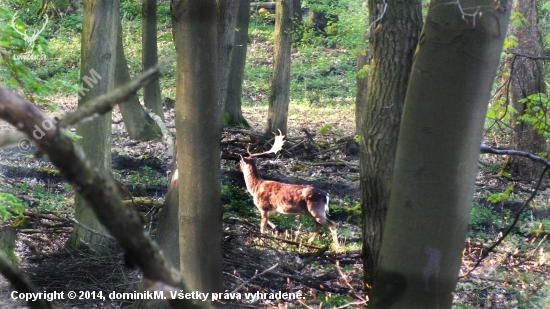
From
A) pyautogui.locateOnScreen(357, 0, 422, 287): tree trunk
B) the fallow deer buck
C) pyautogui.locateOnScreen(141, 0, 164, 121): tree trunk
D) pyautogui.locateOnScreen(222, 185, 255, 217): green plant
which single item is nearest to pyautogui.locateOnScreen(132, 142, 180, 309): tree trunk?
pyautogui.locateOnScreen(357, 0, 422, 287): tree trunk

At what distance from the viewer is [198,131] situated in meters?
4.84

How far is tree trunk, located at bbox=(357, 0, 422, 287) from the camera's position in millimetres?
5789

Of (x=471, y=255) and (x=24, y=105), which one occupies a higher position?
(x=24, y=105)

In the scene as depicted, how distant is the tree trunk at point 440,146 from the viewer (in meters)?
3.75

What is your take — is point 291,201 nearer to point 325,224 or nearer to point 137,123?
point 325,224

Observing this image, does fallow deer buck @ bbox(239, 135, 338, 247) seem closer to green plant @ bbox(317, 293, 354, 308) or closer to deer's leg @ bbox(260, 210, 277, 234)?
deer's leg @ bbox(260, 210, 277, 234)

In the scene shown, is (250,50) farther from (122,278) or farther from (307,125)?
(122,278)

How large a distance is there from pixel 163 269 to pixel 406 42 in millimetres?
4540

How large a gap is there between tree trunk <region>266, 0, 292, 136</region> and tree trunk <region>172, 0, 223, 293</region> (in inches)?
445

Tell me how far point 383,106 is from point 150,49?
38.0 ft

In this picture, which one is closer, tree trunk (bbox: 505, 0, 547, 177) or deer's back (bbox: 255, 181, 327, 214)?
deer's back (bbox: 255, 181, 327, 214)

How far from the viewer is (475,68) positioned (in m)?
3.75

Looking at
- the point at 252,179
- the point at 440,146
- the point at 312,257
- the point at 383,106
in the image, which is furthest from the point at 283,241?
the point at 440,146

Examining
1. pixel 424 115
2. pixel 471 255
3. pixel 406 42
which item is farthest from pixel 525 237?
pixel 424 115
